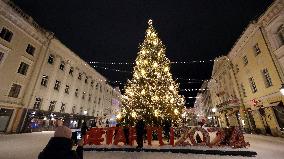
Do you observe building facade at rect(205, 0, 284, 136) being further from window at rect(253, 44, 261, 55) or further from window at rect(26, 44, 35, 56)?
window at rect(26, 44, 35, 56)

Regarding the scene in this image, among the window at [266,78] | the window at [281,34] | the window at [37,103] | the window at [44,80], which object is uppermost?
the window at [281,34]

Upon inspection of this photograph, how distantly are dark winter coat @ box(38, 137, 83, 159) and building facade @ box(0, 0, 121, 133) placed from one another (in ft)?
58.9

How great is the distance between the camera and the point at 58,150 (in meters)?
2.65

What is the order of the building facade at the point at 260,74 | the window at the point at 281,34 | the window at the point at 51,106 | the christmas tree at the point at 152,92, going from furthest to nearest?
the window at the point at 51,106 < the building facade at the point at 260,74 < the window at the point at 281,34 < the christmas tree at the point at 152,92

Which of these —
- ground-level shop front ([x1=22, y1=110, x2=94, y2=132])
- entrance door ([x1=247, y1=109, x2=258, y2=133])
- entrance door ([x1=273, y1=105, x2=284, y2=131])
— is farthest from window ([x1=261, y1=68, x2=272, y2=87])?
ground-level shop front ([x1=22, y1=110, x2=94, y2=132])

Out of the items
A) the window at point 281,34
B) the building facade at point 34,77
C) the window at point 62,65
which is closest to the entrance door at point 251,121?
the window at point 281,34

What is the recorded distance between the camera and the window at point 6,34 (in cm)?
1983

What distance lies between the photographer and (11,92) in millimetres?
20828

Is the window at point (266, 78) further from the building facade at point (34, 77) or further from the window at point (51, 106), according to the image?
the window at point (51, 106)

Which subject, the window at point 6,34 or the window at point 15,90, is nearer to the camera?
the window at point 6,34

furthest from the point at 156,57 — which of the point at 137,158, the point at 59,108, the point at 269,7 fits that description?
the point at 59,108

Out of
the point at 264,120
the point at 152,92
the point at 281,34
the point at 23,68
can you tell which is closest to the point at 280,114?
the point at 264,120

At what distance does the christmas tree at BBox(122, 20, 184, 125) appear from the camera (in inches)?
596

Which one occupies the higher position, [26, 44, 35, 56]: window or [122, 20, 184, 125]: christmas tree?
[26, 44, 35, 56]: window
